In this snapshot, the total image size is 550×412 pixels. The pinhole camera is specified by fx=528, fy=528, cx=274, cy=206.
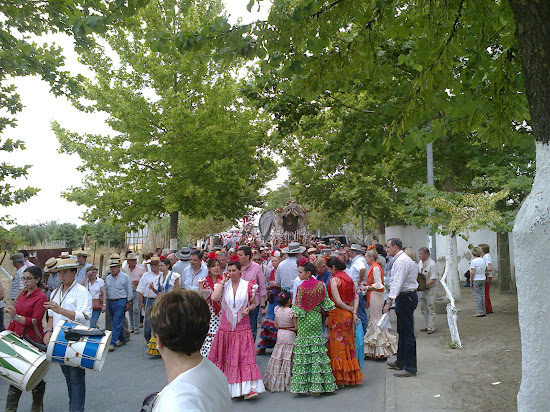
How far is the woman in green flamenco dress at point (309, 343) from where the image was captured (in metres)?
7.55

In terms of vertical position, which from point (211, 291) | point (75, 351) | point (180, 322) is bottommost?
point (75, 351)

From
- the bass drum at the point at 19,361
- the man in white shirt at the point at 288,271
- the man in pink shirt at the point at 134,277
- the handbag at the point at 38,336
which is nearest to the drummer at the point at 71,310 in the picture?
the handbag at the point at 38,336

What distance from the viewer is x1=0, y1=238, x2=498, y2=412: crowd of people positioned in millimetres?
2506

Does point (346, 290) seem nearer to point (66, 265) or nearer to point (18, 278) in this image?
point (66, 265)

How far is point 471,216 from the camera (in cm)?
1196

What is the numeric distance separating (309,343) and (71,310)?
3315 millimetres

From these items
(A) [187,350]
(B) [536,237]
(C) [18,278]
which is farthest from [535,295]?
(C) [18,278]

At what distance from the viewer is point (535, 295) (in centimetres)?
371

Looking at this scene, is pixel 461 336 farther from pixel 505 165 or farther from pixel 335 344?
pixel 505 165

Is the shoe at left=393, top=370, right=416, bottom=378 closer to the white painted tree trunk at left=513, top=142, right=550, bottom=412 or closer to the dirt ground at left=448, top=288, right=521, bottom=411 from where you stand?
the dirt ground at left=448, top=288, right=521, bottom=411

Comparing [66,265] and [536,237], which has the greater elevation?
[536,237]

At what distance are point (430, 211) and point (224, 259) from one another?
6.01m

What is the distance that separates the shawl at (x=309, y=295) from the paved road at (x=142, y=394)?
130 cm

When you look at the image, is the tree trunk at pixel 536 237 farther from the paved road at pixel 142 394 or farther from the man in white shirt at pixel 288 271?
the man in white shirt at pixel 288 271
